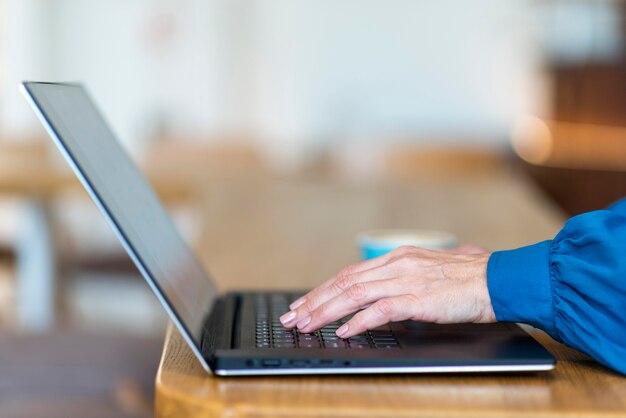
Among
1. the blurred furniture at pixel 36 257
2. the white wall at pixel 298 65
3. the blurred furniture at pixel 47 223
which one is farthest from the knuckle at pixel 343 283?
the white wall at pixel 298 65

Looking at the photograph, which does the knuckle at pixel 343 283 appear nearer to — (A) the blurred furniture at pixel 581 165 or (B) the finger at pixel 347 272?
(B) the finger at pixel 347 272

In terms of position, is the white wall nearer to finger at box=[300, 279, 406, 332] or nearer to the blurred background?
the blurred background

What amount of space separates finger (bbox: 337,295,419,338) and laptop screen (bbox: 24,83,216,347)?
120 mm

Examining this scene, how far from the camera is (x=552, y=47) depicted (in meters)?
5.95

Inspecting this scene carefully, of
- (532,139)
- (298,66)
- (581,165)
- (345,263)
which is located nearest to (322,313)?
(345,263)

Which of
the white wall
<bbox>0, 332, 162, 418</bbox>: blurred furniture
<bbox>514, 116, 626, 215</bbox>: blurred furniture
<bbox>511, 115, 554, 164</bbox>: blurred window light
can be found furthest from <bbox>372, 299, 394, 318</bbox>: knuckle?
the white wall

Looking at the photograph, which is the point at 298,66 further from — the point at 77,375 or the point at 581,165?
the point at 77,375

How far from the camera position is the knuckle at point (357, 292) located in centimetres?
Result: 82

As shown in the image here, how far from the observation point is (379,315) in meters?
0.80

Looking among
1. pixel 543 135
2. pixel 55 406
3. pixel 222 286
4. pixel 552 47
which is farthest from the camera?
pixel 552 47

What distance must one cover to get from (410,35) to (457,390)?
6364mm

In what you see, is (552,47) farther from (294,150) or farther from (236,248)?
(236,248)

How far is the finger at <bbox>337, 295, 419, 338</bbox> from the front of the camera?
31.3 inches

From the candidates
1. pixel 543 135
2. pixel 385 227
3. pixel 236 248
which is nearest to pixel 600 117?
pixel 543 135
